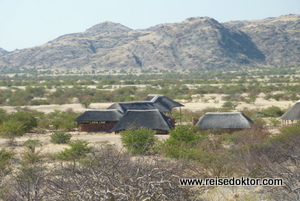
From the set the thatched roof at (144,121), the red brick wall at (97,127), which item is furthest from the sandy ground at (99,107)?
the red brick wall at (97,127)

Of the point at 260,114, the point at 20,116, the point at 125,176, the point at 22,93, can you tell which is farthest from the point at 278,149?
the point at 22,93

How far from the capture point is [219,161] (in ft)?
38.9

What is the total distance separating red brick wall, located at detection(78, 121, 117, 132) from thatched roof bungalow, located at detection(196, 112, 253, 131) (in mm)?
6600

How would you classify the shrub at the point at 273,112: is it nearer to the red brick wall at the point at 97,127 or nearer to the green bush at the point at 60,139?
the red brick wall at the point at 97,127

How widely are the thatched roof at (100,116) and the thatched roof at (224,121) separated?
6.27 metres

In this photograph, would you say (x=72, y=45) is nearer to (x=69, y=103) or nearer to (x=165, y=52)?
(x=165, y=52)

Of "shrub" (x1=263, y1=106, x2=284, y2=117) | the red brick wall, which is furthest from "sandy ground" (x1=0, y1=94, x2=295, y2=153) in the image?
"shrub" (x1=263, y1=106, x2=284, y2=117)

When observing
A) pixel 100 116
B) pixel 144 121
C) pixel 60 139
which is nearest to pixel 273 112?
pixel 144 121

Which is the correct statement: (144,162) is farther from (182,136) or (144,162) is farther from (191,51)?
(191,51)

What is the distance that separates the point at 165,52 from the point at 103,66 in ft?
63.2

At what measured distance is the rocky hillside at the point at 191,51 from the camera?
382ft

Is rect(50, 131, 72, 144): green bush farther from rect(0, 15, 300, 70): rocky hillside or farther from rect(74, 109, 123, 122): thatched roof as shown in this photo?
rect(0, 15, 300, 70): rocky hillside

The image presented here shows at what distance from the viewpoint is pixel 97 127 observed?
2858 centimetres

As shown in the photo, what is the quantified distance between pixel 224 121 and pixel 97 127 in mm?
8840
